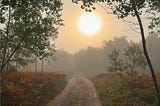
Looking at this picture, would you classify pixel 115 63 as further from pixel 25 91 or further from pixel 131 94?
pixel 25 91

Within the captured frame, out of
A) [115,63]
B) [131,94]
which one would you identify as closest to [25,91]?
[131,94]

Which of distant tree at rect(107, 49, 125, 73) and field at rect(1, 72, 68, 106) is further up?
distant tree at rect(107, 49, 125, 73)

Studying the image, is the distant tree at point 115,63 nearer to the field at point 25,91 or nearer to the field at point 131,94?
the field at point 131,94

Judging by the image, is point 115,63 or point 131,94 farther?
point 115,63

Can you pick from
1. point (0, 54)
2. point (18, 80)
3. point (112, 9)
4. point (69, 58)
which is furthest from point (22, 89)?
point (69, 58)

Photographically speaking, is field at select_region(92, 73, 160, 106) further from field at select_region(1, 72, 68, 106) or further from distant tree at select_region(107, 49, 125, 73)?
field at select_region(1, 72, 68, 106)

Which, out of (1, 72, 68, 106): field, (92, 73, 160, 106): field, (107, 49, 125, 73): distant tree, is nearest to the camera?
(1, 72, 68, 106): field

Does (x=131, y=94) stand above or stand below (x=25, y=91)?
below

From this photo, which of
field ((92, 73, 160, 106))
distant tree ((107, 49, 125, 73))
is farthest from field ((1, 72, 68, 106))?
distant tree ((107, 49, 125, 73))

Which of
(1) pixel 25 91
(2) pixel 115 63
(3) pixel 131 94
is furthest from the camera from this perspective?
(2) pixel 115 63

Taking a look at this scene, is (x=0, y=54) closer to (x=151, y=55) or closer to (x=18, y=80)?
(x=18, y=80)

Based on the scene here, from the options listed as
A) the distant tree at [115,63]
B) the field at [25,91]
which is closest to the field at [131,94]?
the distant tree at [115,63]

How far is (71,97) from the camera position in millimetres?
35719

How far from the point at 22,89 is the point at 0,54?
19.7 feet
